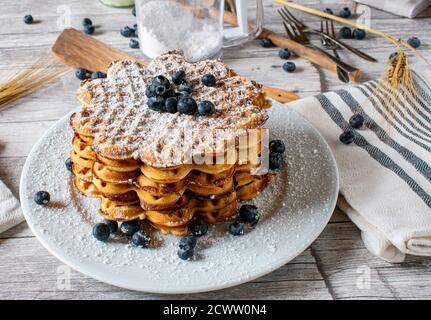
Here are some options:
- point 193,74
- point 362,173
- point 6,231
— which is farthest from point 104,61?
point 362,173

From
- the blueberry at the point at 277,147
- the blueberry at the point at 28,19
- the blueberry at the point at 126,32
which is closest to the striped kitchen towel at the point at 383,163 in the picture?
the blueberry at the point at 277,147

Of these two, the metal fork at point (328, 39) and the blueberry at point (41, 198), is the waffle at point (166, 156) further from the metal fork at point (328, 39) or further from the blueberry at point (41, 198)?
the metal fork at point (328, 39)

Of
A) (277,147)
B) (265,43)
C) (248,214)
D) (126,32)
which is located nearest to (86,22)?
(126,32)

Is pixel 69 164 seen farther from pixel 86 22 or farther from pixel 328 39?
pixel 328 39

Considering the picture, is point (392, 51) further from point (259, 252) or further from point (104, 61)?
point (259, 252)

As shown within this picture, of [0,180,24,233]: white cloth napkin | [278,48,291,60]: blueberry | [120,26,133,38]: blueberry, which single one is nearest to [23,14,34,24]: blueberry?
[120,26,133,38]: blueberry
